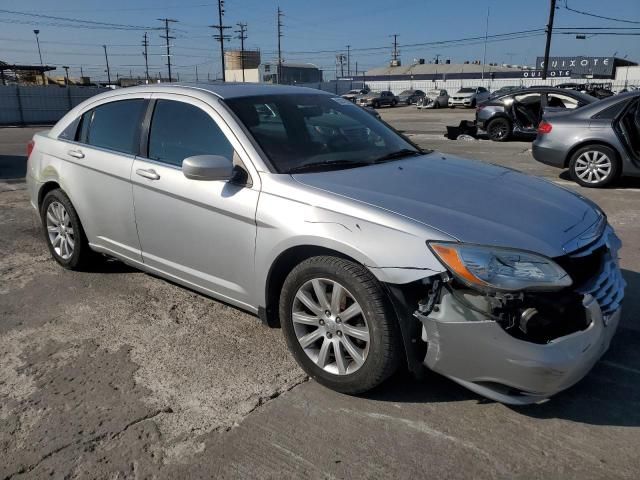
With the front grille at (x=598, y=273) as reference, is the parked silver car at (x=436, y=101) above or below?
below

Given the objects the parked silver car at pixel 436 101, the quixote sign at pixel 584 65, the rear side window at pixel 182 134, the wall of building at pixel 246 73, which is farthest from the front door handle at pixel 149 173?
the wall of building at pixel 246 73

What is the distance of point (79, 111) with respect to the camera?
470cm

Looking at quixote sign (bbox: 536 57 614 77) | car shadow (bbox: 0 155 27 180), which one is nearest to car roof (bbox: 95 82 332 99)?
car shadow (bbox: 0 155 27 180)

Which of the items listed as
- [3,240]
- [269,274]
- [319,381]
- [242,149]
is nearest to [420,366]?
[319,381]

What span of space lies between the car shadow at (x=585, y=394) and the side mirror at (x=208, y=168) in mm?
1467

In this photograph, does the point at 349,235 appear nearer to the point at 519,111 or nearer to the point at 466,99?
the point at 519,111

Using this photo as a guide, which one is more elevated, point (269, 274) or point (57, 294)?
point (269, 274)

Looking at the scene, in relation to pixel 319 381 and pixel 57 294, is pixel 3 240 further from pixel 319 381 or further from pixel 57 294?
pixel 319 381

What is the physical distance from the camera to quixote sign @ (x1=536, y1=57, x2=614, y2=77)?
7881 cm

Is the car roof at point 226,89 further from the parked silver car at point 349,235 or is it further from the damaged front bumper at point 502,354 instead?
the damaged front bumper at point 502,354

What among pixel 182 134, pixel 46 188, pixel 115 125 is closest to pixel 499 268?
pixel 182 134

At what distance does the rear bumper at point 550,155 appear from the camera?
8.68m

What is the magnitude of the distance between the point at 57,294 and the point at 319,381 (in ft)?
8.25

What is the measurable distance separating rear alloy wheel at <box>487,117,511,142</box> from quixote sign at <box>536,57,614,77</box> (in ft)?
223
